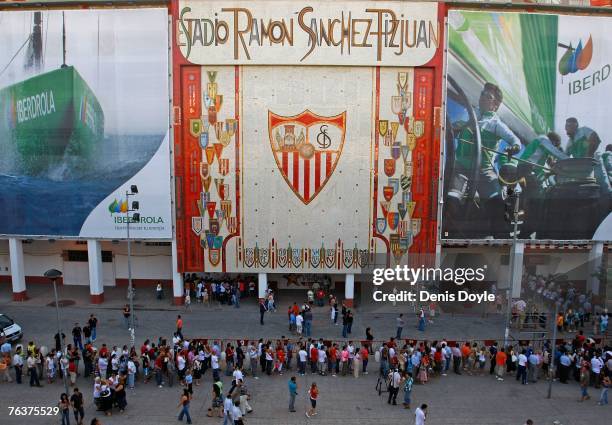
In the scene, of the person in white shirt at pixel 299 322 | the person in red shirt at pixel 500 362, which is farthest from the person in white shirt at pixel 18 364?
the person in red shirt at pixel 500 362

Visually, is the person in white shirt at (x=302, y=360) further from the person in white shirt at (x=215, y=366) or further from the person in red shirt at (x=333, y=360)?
the person in white shirt at (x=215, y=366)

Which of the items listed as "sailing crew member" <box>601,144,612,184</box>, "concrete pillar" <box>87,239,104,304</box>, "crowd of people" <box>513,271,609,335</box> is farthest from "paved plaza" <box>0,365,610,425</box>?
"sailing crew member" <box>601,144,612,184</box>

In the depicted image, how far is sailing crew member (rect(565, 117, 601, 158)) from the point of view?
27406mm

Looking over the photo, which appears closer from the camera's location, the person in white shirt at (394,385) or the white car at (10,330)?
the person in white shirt at (394,385)

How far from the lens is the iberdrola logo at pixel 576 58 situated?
2688 centimetres

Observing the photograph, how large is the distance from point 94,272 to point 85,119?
838 centimetres

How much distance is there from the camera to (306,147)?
27172 millimetres

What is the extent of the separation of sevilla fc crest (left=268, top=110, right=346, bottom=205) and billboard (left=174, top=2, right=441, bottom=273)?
54 mm

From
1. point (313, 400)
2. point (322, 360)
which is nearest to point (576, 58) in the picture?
point (322, 360)

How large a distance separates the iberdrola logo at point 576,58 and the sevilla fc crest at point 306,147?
12.1 m

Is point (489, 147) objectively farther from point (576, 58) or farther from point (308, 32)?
point (308, 32)

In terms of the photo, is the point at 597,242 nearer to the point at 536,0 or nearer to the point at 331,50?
the point at 536,0

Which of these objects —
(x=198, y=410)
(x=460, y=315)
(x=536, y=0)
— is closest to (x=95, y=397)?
(x=198, y=410)

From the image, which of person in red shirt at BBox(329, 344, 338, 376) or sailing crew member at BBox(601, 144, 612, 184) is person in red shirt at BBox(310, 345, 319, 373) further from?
sailing crew member at BBox(601, 144, 612, 184)
